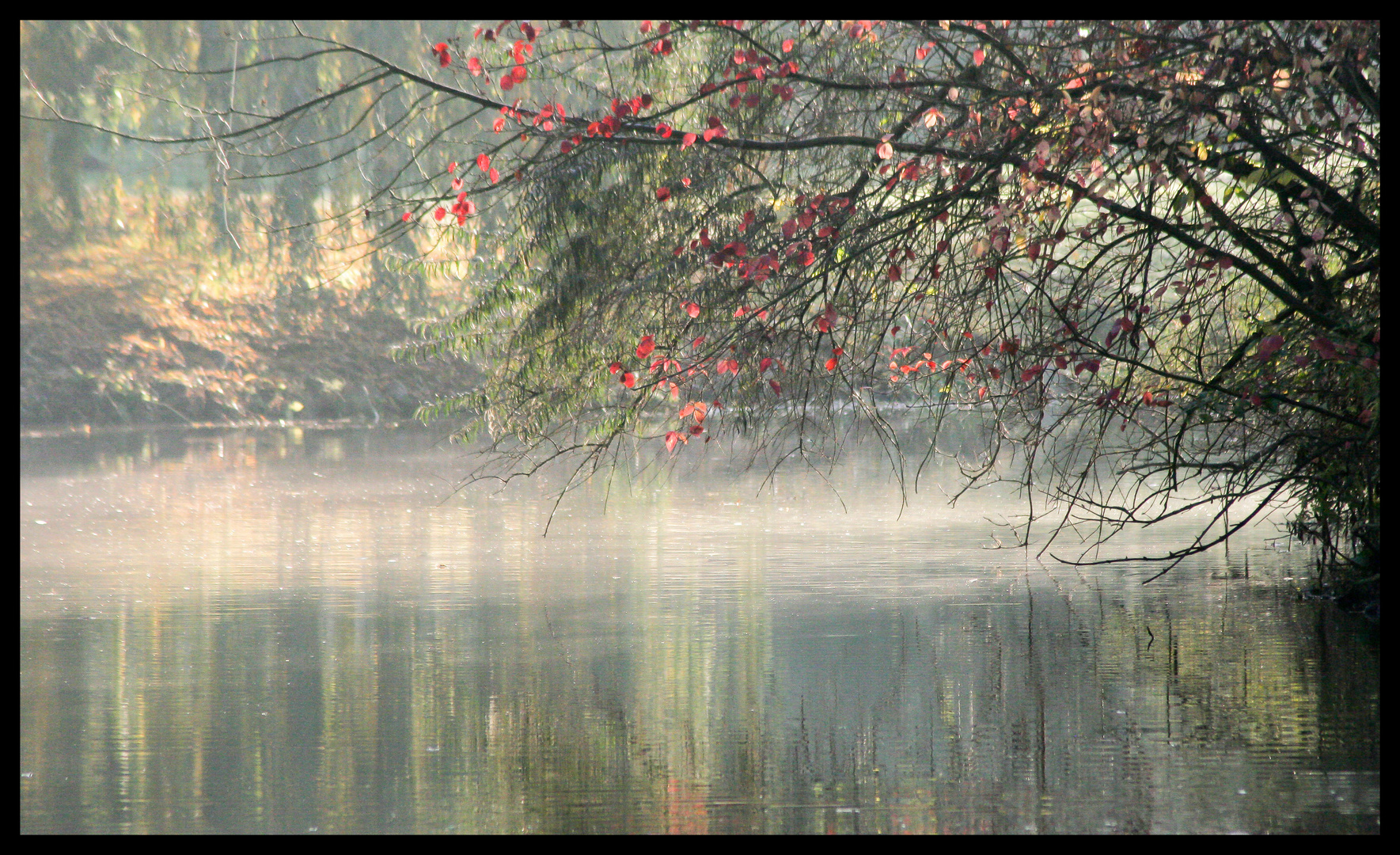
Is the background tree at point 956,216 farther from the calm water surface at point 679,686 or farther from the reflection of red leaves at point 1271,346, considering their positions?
the calm water surface at point 679,686

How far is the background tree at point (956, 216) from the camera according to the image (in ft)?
19.8

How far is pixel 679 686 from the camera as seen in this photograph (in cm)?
656

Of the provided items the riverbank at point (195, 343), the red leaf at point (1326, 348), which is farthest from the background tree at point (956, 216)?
the riverbank at point (195, 343)

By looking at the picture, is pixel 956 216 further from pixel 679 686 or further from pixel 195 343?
pixel 195 343

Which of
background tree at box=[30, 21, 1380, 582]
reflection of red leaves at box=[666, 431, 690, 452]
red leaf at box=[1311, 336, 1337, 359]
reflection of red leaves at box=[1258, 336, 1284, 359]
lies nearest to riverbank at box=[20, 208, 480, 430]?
background tree at box=[30, 21, 1380, 582]

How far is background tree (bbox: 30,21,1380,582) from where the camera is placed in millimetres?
6039

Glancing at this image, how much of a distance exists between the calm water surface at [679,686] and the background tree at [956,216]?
79 centimetres

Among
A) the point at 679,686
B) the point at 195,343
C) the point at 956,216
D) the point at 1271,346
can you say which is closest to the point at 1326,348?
the point at 1271,346

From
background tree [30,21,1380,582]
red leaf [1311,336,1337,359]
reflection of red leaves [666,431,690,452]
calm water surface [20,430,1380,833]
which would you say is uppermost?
background tree [30,21,1380,582]

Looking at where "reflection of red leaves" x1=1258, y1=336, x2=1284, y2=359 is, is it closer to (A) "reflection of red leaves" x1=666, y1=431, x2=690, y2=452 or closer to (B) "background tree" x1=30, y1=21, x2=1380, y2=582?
(B) "background tree" x1=30, y1=21, x2=1380, y2=582

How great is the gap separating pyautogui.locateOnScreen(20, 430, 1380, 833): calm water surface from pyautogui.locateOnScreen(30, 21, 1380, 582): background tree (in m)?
0.79

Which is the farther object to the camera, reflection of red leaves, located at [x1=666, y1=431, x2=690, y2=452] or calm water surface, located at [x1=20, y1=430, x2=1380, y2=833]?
reflection of red leaves, located at [x1=666, y1=431, x2=690, y2=452]
